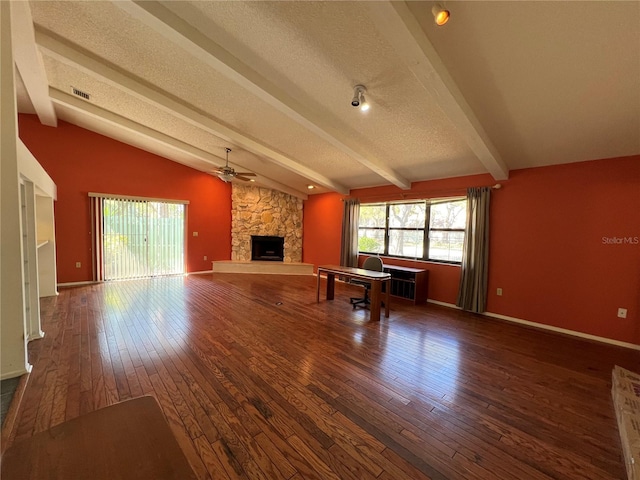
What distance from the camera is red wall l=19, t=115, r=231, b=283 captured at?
5.14 m

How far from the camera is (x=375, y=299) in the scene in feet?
12.8

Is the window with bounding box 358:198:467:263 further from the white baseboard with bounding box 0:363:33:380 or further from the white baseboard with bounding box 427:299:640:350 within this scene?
the white baseboard with bounding box 0:363:33:380

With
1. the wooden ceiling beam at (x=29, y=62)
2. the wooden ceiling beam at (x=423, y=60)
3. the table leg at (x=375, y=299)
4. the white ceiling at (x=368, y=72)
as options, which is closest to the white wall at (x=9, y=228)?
the wooden ceiling beam at (x=29, y=62)

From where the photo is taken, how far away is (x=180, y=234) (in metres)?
6.84

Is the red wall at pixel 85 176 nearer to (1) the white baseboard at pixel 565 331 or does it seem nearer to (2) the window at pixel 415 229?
(2) the window at pixel 415 229

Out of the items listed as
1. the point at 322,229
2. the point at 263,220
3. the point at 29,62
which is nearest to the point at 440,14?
the point at 29,62

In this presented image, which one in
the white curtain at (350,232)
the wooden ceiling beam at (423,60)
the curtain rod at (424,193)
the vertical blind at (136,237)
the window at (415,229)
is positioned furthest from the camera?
the white curtain at (350,232)

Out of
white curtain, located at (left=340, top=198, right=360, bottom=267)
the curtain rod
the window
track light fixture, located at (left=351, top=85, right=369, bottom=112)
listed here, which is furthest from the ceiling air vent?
the window

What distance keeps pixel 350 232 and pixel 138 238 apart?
16.9 ft

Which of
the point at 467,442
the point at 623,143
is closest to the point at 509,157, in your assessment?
→ the point at 623,143

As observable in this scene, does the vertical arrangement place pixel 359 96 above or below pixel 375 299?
above

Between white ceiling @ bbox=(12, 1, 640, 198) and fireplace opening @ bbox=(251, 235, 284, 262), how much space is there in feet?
12.6

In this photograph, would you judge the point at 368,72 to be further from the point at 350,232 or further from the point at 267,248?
the point at 267,248

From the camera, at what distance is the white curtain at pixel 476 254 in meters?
4.31
